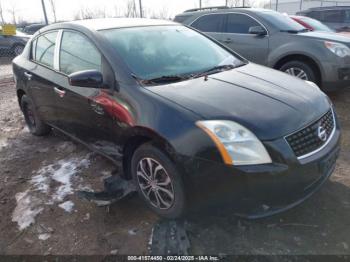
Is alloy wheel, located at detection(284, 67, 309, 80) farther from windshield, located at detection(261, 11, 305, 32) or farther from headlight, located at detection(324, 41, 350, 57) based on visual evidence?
windshield, located at detection(261, 11, 305, 32)

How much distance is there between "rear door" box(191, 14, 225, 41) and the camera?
6.67 m

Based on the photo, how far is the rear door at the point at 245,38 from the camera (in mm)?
6043

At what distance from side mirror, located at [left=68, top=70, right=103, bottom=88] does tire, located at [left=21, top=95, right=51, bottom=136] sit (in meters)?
1.88

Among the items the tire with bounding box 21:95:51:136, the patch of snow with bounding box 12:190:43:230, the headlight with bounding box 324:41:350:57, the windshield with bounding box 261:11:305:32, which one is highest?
the windshield with bounding box 261:11:305:32

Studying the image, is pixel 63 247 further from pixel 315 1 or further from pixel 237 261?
pixel 315 1

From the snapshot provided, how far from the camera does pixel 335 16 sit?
1189cm

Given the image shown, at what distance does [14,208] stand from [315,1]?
31004 millimetres

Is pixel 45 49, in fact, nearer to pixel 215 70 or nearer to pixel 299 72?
pixel 215 70

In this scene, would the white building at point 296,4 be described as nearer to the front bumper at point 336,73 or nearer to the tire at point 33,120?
the front bumper at point 336,73

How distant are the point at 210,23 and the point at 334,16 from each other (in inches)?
293

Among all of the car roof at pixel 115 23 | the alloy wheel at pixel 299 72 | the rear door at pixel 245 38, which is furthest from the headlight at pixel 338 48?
the car roof at pixel 115 23

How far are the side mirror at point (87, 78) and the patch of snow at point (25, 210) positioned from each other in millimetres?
1220

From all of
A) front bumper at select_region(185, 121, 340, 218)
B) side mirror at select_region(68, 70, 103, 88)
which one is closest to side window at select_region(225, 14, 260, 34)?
side mirror at select_region(68, 70, 103, 88)

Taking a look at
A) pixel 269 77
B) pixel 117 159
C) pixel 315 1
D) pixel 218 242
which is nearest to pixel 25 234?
pixel 117 159
